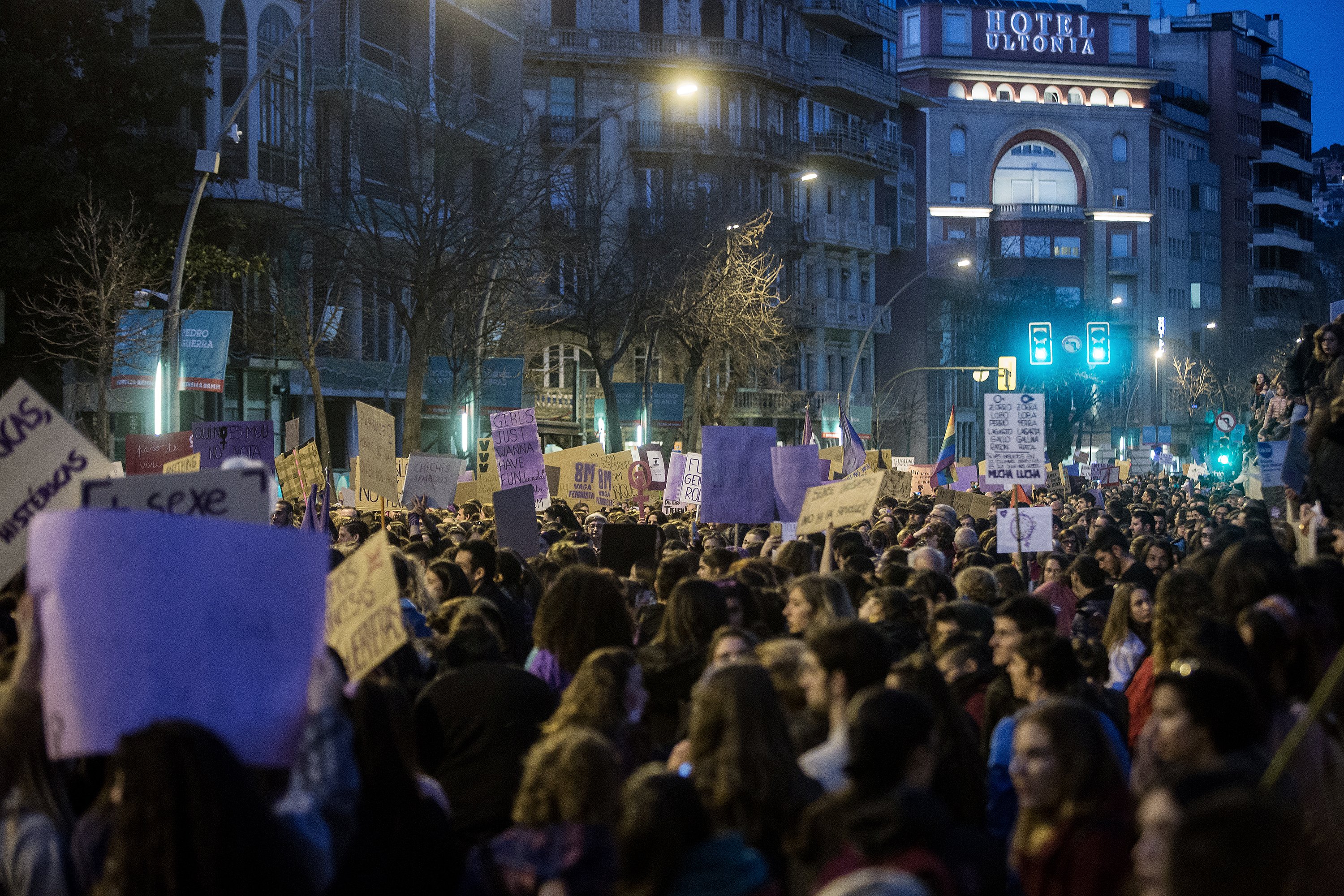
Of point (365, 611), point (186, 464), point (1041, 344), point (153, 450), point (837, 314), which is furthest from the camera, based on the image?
point (837, 314)

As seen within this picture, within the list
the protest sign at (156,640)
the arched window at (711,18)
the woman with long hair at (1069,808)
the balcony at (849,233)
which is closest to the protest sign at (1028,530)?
the woman with long hair at (1069,808)

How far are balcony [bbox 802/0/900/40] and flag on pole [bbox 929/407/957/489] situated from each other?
43383mm

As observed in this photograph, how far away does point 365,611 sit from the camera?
562 cm

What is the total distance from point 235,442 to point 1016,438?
771cm

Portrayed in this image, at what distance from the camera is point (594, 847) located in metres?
3.92

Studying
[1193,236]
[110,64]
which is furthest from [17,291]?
[1193,236]

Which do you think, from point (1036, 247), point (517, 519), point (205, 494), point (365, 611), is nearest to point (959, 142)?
point (1036, 247)

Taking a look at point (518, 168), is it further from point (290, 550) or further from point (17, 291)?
point (290, 550)

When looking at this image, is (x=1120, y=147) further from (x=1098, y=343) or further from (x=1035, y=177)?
(x=1098, y=343)

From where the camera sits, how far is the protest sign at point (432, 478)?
679 inches

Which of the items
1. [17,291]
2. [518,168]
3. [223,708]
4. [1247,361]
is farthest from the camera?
[1247,361]

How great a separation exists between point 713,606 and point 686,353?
4681 cm

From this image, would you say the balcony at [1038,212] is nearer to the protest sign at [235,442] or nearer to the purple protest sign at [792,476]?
the protest sign at [235,442]

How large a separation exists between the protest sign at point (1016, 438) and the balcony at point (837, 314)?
154ft
